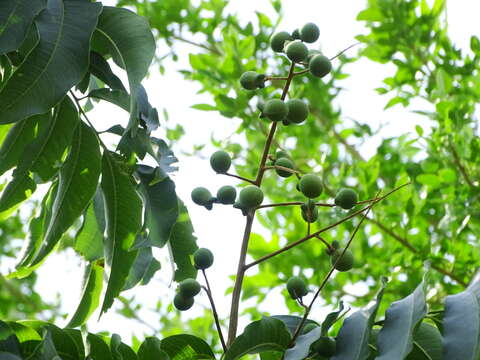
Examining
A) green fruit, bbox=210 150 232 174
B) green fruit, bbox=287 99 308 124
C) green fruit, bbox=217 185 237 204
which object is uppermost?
green fruit, bbox=287 99 308 124

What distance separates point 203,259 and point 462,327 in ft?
1.55

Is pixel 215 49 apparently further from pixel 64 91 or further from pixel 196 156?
pixel 64 91

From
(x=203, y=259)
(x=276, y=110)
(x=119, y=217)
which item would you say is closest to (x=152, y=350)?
(x=203, y=259)

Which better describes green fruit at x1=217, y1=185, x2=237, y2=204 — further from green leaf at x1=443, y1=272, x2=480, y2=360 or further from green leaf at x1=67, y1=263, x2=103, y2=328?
green leaf at x1=443, y1=272, x2=480, y2=360

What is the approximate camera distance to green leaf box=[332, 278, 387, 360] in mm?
998

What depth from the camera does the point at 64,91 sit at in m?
1.10

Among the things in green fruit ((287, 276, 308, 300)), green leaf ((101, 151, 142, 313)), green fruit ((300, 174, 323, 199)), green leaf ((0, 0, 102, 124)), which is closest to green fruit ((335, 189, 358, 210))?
green fruit ((300, 174, 323, 199))

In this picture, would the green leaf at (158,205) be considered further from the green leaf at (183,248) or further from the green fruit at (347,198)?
the green fruit at (347,198)

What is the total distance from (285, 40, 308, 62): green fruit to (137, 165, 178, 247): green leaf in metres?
0.30

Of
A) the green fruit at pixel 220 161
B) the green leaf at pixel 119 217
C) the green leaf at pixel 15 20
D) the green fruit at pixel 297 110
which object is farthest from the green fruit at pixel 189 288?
the green leaf at pixel 15 20

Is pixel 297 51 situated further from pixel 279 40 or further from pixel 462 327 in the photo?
pixel 462 327

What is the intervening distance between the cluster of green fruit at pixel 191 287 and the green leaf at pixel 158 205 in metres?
0.08

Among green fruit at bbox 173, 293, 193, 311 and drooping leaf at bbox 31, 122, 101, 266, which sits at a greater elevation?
drooping leaf at bbox 31, 122, 101, 266

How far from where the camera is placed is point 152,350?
3.62 feet
